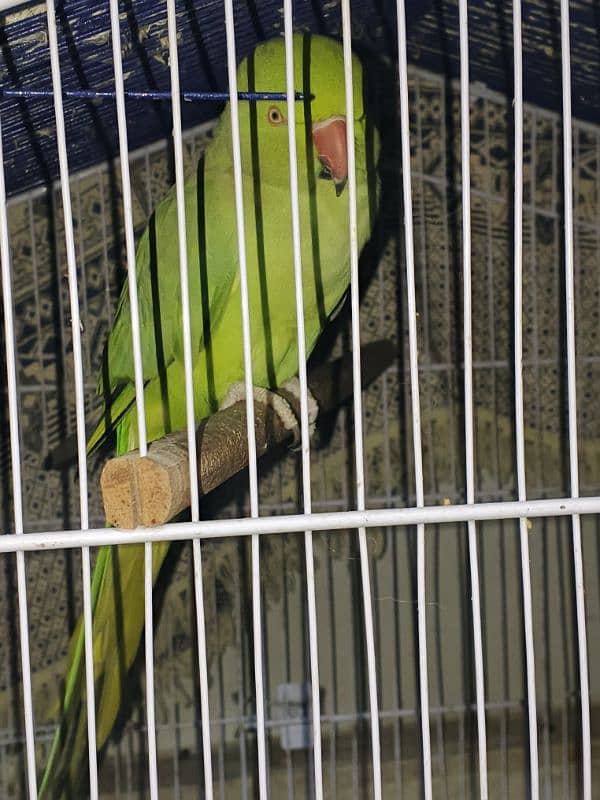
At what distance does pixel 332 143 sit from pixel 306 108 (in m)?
0.05

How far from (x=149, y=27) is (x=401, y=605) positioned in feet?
4.45

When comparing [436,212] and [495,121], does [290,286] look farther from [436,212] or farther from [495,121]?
[495,121]

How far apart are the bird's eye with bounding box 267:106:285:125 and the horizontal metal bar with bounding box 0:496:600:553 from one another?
0.69m

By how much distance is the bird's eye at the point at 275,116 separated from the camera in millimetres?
1132

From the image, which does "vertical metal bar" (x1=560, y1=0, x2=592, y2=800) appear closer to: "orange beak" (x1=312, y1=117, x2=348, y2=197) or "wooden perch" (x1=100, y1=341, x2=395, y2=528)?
"wooden perch" (x1=100, y1=341, x2=395, y2=528)

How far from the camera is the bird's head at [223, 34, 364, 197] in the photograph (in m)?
1.03

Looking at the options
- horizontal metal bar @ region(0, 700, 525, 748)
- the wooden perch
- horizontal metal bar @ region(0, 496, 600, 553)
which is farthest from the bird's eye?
horizontal metal bar @ region(0, 700, 525, 748)

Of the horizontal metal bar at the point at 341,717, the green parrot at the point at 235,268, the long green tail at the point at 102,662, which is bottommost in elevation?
the horizontal metal bar at the point at 341,717

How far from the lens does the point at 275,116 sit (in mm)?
1142

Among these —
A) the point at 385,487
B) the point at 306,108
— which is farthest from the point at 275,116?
the point at 385,487

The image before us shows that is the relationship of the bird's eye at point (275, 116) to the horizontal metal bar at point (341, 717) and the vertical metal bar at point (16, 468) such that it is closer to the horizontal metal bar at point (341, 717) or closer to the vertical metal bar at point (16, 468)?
the vertical metal bar at point (16, 468)

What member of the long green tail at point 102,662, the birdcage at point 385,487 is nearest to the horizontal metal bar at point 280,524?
the long green tail at point 102,662

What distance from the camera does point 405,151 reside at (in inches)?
25.3

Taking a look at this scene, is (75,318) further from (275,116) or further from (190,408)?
(275,116)
